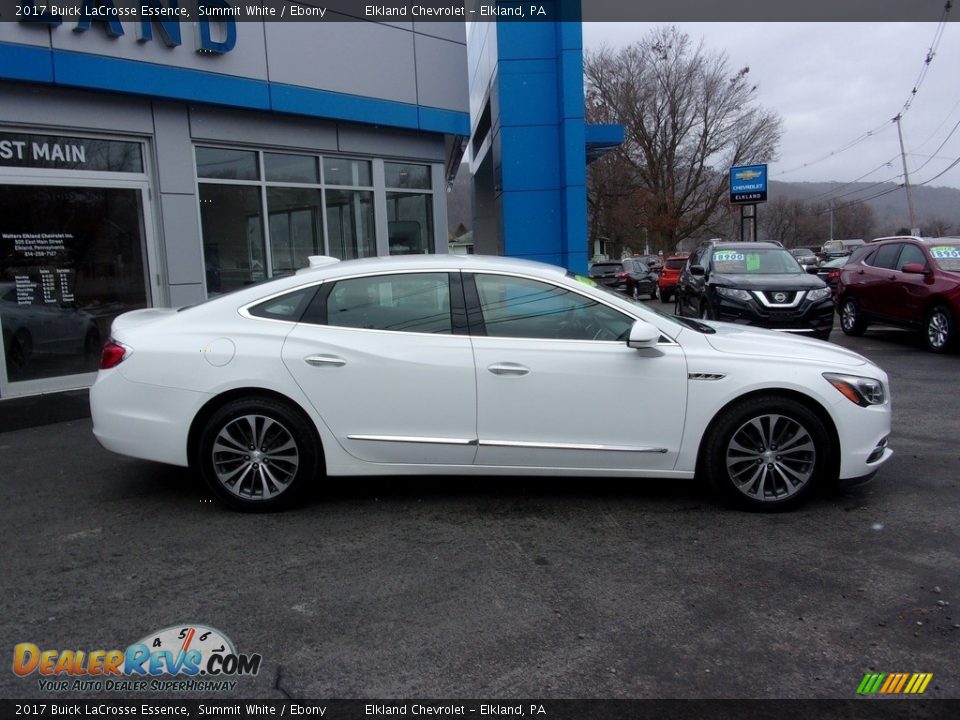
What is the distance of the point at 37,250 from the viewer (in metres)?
8.66

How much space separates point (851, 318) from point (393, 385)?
11.9m

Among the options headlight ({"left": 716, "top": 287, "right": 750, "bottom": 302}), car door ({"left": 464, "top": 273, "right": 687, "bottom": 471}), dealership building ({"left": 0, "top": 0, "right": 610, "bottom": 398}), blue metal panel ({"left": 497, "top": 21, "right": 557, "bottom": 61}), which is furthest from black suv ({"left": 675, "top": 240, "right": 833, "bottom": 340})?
car door ({"left": 464, "top": 273, "right": 687, "bottom": 471})

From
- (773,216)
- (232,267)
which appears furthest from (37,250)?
(773,216)

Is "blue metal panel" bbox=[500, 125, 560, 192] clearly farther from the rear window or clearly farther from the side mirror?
the rear window

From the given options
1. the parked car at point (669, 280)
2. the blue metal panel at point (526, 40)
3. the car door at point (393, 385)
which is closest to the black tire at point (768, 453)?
the car door at point (393, 385)

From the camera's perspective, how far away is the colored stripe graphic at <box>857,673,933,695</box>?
291cm

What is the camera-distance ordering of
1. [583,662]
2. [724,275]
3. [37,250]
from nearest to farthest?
[583,662]
[37,250]
[724,275]

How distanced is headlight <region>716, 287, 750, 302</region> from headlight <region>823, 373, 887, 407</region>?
7.10m

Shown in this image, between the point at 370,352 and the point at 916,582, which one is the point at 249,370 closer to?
the point at 370,352

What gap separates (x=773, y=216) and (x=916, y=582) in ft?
312

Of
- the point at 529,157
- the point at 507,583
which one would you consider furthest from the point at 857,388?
the point at 529,157

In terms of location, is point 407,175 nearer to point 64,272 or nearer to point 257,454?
point 64,272

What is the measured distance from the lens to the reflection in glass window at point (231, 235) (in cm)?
1027

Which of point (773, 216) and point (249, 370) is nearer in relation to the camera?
point (249, 370)
